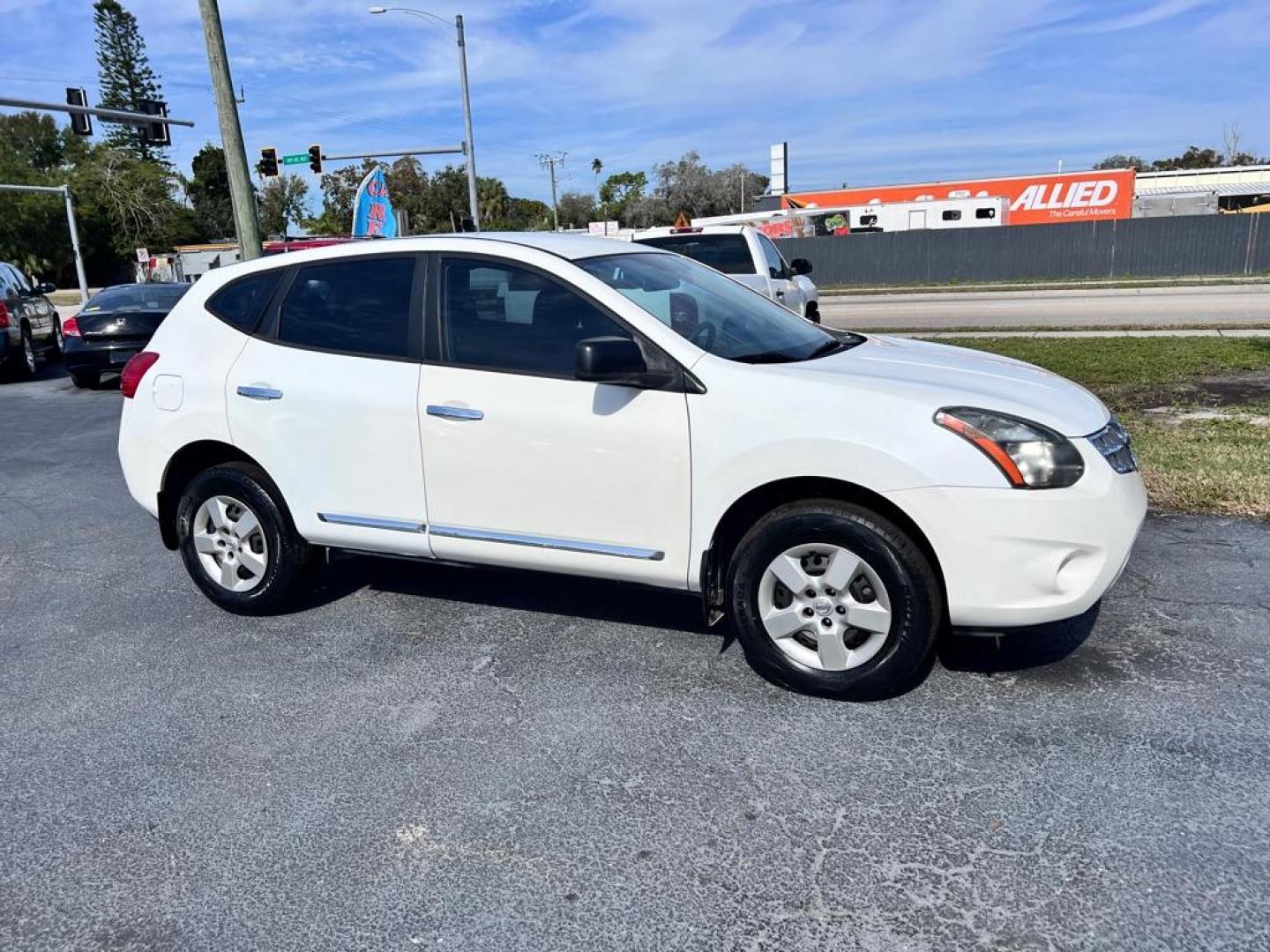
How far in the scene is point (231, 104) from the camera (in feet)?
43.5

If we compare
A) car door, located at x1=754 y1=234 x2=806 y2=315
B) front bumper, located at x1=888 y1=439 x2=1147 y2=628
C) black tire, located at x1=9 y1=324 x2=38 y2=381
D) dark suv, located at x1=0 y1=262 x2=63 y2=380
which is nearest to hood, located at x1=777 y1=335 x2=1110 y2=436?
front bumper, located at x1=888 y1=439 x2=1147 y2=628

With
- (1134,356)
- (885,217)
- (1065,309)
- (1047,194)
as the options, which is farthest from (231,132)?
(1047,194)

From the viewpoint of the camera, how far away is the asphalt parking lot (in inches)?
105

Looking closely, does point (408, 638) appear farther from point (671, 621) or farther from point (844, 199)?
point (844, 199)

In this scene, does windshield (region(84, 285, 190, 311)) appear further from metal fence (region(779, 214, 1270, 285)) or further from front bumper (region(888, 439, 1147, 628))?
metal fence (region(779, 214, 1270, 285))

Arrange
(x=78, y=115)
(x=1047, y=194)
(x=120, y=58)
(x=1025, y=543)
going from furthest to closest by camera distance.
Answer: (x=120, y=58) → (x=1047, y=194) → (x=78, y=115) → (x=1025, y=543)

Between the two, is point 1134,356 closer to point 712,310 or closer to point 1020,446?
point 712,310

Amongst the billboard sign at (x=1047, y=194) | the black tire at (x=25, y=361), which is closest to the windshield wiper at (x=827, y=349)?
the black tire at (x=25, y=361)

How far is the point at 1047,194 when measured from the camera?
40.3 m

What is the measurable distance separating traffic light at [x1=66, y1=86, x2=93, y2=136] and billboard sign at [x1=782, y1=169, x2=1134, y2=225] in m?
28.8

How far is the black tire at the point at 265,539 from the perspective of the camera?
477cm

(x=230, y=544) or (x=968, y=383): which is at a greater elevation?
(x=968, y=383)

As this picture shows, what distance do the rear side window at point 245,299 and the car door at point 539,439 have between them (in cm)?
95

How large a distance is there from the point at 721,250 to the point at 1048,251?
2582cm
